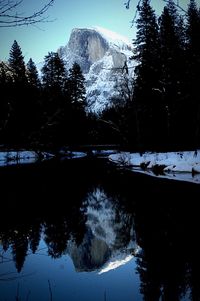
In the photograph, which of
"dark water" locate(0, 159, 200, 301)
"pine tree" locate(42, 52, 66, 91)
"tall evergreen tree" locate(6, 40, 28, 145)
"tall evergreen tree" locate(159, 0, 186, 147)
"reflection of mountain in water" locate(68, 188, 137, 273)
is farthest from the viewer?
"pine tree" locate(42, 52, 66, 91)

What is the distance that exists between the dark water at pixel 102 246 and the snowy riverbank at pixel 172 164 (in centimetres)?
556

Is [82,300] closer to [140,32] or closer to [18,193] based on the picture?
[18,193]

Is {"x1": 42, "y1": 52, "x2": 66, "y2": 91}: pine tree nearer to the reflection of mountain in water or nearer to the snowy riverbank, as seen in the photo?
the snowy riverbank

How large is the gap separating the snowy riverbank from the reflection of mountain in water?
7515mm

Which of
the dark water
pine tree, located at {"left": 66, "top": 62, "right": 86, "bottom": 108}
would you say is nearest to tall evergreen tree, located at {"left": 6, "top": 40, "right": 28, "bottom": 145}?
the dark water

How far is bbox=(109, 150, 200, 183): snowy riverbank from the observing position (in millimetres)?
20938

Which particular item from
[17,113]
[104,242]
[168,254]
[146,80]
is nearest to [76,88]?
[146,80]

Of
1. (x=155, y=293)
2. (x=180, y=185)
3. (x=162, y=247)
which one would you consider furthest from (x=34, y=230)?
(x=180, y=185)

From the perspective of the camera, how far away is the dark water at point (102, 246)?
18.9 feet

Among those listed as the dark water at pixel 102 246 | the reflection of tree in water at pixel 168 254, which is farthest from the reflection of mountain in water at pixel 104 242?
the reflection of tree in water at pixel 168 254

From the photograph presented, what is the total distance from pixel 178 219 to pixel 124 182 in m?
9.67

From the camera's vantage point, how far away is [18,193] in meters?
16.5

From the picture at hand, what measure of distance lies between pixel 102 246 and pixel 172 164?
55.0 feet

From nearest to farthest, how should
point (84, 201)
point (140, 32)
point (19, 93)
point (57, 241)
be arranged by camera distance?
point (19, 93)
point (57, 241)
point (84, 201)
point (140, 32)
